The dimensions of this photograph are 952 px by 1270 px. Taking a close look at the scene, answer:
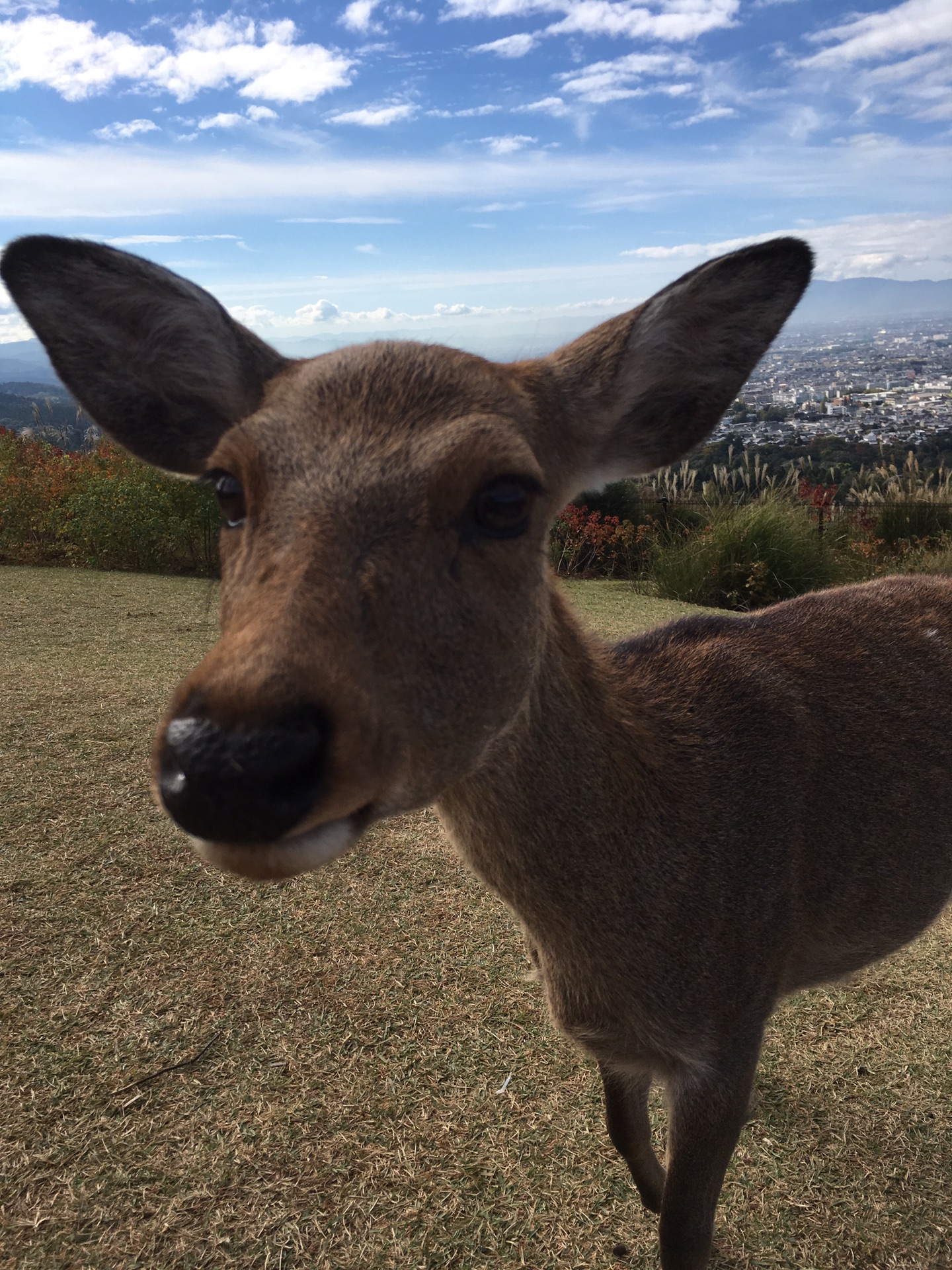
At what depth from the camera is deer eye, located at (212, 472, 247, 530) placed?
1896mm

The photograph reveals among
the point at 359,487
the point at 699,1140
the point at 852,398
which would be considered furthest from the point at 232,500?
the point at 852,398

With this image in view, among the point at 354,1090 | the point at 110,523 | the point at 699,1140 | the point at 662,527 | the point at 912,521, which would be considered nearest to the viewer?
the point at 699,1140

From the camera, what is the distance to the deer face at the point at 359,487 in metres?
1.27

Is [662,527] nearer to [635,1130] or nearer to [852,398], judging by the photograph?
[635,1130]

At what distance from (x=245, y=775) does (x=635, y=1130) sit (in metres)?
2.36

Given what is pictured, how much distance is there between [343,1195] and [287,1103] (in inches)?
17.0

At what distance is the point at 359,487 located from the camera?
1.66 metres

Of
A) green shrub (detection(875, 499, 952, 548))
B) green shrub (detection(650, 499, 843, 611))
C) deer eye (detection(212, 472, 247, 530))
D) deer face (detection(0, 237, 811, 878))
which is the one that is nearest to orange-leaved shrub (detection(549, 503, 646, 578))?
green shrub (detection(650, 499, 843, 611))

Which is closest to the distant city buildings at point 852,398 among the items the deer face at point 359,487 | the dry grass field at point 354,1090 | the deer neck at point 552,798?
the dry grass field at point 354,1090

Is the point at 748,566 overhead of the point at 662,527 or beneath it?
beneath

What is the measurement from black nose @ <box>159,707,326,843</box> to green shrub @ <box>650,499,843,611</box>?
11215mm

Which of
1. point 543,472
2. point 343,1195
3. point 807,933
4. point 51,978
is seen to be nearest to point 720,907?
point 807,933

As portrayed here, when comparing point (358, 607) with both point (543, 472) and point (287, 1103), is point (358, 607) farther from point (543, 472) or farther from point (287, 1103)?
point (287, 1103)

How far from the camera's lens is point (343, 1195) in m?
2.79
